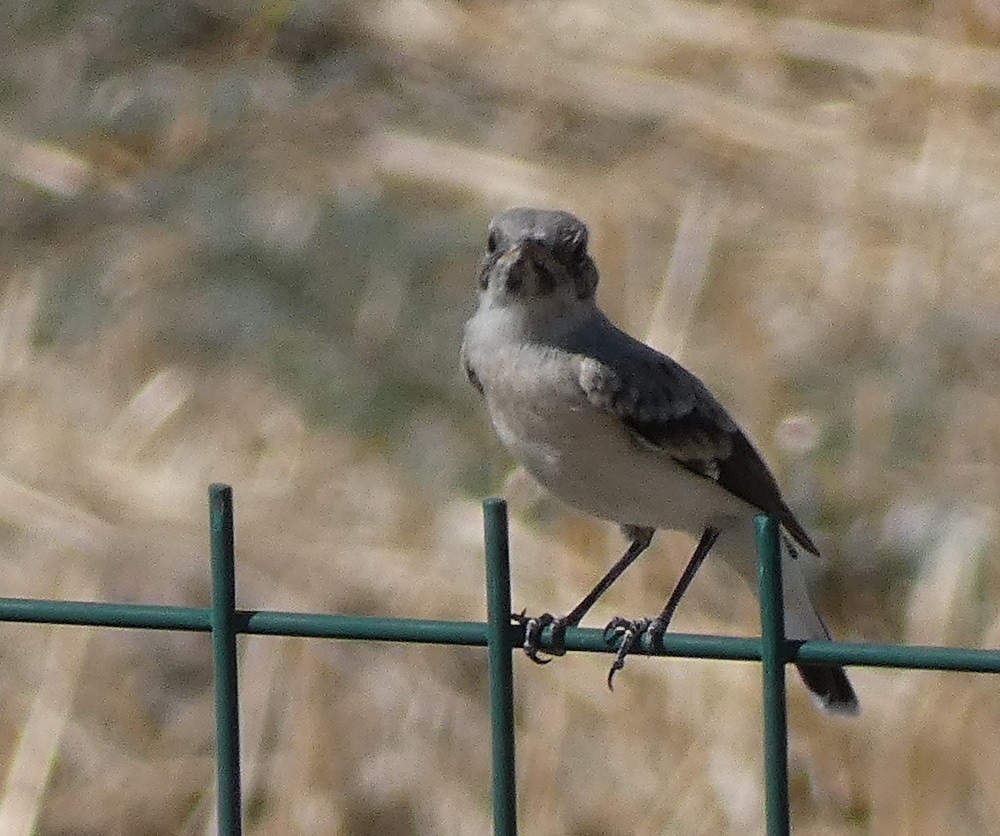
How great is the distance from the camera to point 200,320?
5242 mm

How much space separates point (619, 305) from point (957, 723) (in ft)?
4.44

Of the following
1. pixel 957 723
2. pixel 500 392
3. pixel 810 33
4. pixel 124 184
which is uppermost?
pixel 810 33

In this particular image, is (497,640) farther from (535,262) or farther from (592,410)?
(535,262)

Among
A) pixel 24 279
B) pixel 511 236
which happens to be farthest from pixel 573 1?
pixel 511 236

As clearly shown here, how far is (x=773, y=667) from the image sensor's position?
1.71 meters

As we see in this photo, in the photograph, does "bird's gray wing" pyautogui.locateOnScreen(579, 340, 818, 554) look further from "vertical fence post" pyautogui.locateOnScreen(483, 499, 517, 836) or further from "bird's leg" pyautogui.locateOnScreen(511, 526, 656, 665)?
"vertical fence post" pyautogui.locateOnScreen(483, 499, 517, 836)

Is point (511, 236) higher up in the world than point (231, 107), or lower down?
lower down

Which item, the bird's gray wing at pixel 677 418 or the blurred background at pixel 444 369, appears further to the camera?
the blurred background at pixel 444 369

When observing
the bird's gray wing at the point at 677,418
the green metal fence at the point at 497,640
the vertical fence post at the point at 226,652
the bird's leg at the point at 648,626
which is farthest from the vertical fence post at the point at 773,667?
the bird's gray wing at the point at 677,418

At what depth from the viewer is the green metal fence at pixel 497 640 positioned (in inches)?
66.5

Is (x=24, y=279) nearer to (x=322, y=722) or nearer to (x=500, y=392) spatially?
(x=322, y=722)

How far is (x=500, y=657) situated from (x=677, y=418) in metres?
1.15

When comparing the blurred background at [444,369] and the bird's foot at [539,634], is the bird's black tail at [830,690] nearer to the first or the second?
the bird's foot at [539,634]

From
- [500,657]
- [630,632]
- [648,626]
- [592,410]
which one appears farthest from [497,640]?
[592,410]
